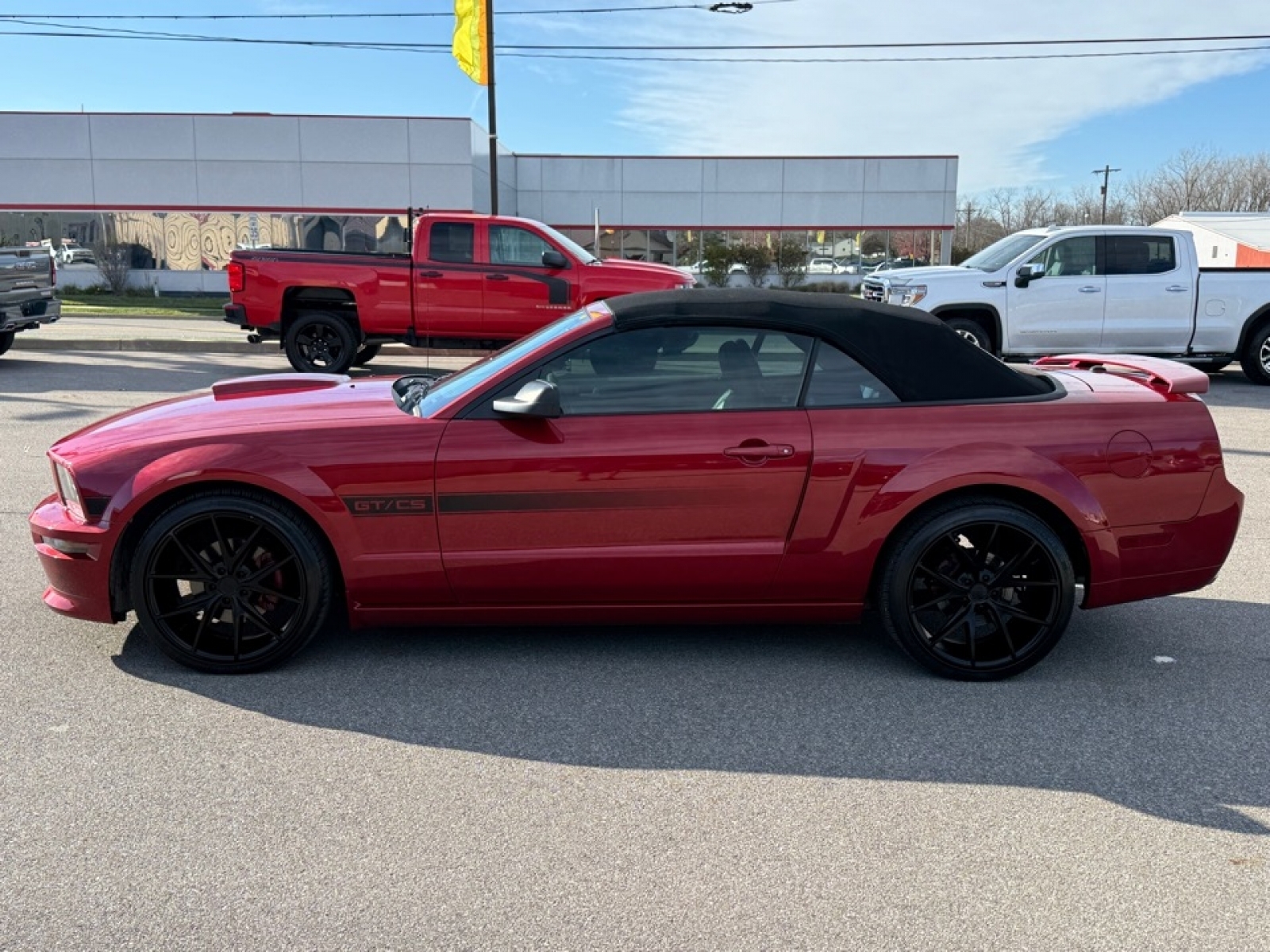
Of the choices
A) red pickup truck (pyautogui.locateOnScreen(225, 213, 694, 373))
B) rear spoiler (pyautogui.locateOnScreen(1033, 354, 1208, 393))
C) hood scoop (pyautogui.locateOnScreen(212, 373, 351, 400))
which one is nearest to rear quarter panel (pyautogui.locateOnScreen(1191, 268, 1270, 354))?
red pickup truck (pyautogui.locateOnScreen(225, 213, 694, 373))

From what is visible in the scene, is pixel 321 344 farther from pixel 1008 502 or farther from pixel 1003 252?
pixel 1008 502

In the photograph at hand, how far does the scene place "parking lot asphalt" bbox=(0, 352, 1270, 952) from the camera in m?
2.77

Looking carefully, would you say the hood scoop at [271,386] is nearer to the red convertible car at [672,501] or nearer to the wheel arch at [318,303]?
the red convertible car at [672,501]

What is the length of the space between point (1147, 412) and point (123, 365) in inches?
542

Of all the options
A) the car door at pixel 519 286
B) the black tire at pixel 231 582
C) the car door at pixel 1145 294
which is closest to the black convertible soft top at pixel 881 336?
the black tire at pixel 231 582

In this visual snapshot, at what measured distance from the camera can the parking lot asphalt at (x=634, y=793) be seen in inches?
109

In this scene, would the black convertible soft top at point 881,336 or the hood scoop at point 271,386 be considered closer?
the black convertible soft top at point 881,336

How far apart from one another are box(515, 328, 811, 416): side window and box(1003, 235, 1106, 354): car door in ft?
33.3

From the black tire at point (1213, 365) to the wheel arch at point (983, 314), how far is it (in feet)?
7.93

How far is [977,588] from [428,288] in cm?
1013

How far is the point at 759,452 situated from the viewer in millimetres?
4152

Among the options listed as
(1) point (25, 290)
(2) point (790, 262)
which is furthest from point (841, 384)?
(2) point (790, 262)

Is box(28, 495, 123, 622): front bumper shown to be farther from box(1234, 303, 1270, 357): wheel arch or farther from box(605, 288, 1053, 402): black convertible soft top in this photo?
box(1234, 303, 1270, 357): wheel arch

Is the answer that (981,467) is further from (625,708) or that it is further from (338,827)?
(338,827)
